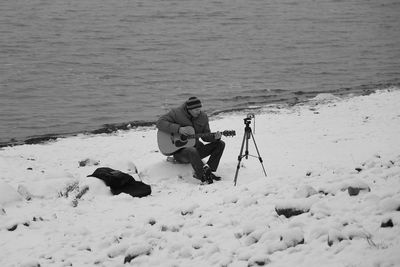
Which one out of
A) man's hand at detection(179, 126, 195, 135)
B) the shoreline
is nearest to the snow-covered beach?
man's hand at detection(179, 126, 195, 135)

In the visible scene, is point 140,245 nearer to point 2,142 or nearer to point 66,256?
point 66,256

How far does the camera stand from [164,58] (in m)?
32.2

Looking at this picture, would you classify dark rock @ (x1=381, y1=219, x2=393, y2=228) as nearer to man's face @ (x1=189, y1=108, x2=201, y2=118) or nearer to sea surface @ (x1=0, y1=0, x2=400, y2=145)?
man's face @ (x1=189, y1=108, x2=201, y2=118)

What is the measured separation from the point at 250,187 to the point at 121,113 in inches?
535

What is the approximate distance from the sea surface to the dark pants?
8.69 metres

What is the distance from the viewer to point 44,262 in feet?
20.1

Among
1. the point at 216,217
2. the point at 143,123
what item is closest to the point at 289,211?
the point at 216,217

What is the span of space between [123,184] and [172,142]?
1.86m

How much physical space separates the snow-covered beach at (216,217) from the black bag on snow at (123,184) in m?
0.16

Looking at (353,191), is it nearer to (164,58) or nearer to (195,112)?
(195,112)

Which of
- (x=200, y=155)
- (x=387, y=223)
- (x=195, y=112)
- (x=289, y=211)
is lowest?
(x=200, y=155)

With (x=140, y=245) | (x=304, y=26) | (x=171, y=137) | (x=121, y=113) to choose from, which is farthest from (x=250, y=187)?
(x=304, y=26)

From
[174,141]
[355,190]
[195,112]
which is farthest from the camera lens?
[174,141]

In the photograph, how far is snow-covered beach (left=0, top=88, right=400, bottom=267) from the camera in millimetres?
5340
